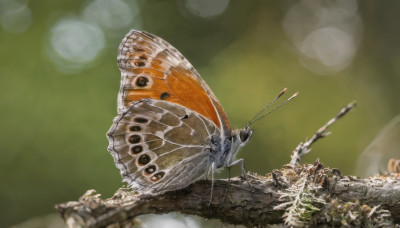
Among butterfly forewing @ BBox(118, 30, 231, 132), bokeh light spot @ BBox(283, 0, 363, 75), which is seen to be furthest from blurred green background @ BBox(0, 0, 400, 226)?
butterfly forewing @ BBox(118, 30, 231, 132)

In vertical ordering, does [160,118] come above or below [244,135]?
above

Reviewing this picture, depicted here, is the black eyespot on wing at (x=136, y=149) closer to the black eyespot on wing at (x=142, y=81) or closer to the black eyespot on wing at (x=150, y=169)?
the black eyespot on wing at (x=150, y=169)

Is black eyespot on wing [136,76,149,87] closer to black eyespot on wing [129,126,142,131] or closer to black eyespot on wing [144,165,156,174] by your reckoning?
black eyespot on wing [129,126,142,131]

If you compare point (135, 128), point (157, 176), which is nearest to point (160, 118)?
point (135, 128)

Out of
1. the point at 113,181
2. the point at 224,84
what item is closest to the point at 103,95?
the point at 113,181

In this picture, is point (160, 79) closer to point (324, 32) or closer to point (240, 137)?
point (240, 137)

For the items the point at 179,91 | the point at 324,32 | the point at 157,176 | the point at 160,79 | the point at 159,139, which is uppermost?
the point at 324,32

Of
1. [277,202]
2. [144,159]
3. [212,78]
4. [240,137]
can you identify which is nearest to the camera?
[277,202]

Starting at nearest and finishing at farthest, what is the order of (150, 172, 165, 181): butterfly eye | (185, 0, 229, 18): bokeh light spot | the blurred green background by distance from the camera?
(150, 172, 165, 181): butterfly eye < the blurred green background < (185, 0, 229, 18): bokeh light spot
